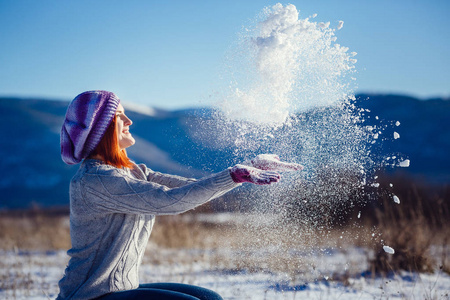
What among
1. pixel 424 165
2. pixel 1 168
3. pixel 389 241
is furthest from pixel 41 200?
pixel 389 241

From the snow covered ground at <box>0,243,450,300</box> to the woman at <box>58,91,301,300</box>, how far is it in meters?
2.05

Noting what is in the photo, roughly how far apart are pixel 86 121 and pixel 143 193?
456 millimetres

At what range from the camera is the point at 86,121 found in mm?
1823

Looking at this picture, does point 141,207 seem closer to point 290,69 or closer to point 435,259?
point 290,69

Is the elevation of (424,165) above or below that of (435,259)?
above

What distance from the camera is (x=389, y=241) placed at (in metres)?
A: 5.34

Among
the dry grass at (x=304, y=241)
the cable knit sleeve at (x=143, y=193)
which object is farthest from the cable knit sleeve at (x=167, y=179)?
the dry grass at (x=304, y=241)

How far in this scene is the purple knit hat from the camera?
1.83 meters

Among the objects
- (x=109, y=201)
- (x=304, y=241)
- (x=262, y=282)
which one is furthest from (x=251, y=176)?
(x=304, y=241)

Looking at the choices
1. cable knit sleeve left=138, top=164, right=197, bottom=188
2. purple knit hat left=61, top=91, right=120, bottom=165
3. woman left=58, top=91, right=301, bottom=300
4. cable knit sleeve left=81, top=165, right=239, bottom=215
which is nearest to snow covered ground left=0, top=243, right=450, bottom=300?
cable knit sleeve left=138, top=164, right=197, bottom=188

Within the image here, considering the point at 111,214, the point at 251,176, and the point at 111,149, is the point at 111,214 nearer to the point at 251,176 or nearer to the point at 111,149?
the point at 111,149

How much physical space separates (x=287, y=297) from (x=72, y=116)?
295cm

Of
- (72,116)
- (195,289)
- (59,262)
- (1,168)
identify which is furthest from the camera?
(1,168)

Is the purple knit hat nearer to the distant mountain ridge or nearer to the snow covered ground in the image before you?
the snow covered ground
